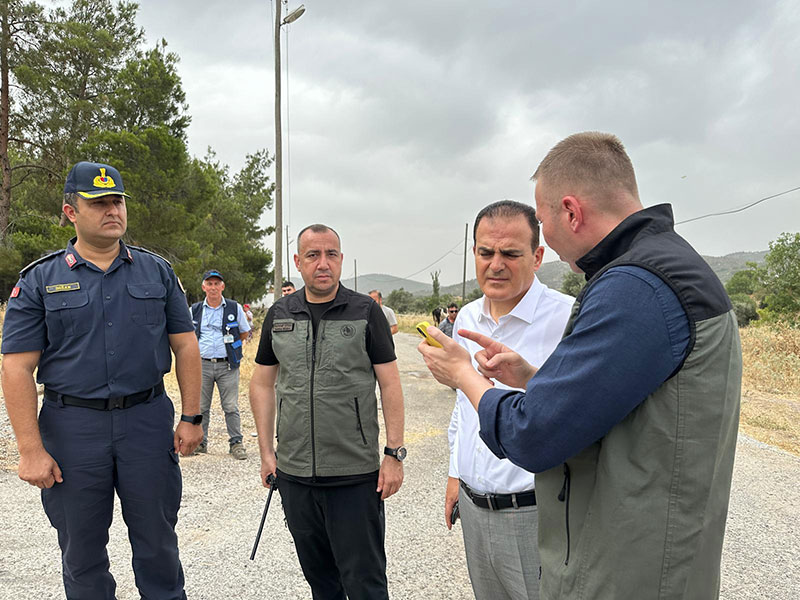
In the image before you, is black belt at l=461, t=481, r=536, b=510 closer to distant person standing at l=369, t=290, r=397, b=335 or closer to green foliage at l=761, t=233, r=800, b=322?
distant person standing at l=369, t=290, r=397, b=335

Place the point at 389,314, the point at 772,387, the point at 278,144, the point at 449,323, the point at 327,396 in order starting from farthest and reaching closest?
the point at 278,144, the point at 772,387, the point at 449,323, the point at 389,314, the point at 327,396

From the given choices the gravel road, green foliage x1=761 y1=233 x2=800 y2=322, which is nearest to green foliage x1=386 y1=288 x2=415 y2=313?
green foliage x1=761 y1=233 x2=800 y2=322

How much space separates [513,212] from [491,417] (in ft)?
4.20

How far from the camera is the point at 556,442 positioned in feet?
4.11

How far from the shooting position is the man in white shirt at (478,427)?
6.77 feet

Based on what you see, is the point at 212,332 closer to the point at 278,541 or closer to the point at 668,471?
the point at 278,541

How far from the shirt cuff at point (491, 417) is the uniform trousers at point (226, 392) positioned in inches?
214

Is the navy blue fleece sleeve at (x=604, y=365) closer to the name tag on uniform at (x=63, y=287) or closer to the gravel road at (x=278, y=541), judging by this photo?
the name tag on uniform at (x=63, y=287)

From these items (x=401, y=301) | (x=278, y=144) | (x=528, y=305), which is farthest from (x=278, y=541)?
(x=401, y=301)

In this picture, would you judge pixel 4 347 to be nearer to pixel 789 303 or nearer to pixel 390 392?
pixel 390 392

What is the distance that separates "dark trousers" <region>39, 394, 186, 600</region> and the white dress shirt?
1533mm

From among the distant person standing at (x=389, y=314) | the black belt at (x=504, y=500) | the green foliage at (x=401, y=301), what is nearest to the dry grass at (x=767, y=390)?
the distant person standing at (x=389, y=314)

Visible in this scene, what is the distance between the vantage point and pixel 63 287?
268 centimetres

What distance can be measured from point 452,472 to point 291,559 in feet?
6.43
